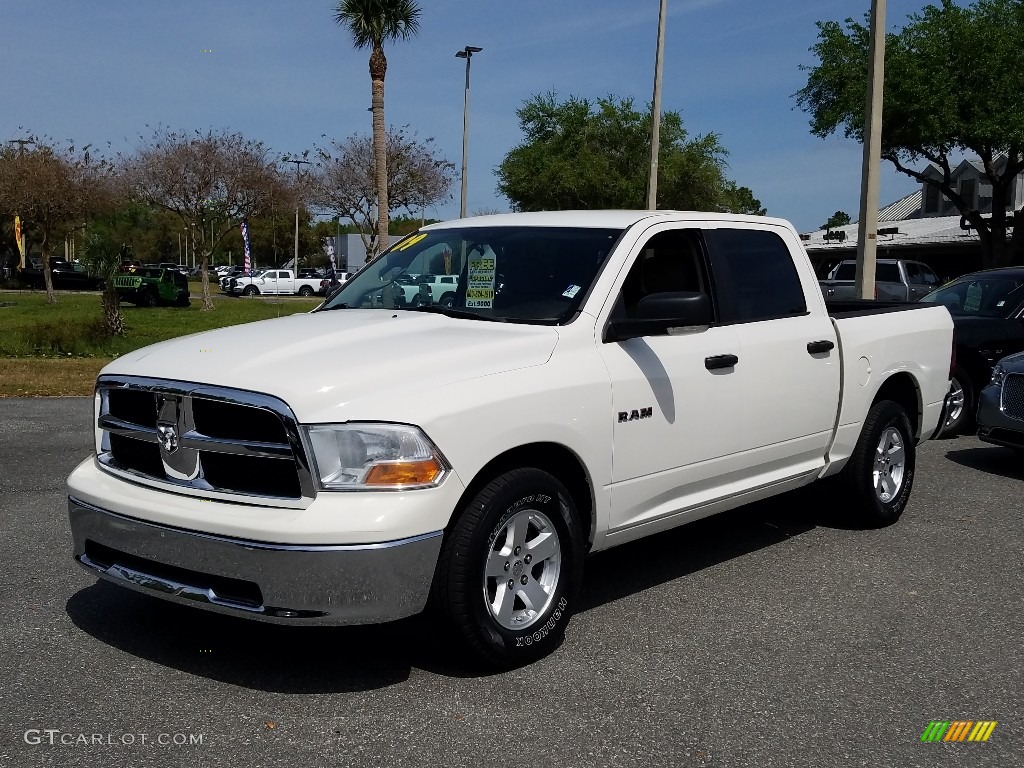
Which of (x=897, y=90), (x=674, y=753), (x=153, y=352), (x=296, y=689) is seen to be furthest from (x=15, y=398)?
(x=897, y=90)

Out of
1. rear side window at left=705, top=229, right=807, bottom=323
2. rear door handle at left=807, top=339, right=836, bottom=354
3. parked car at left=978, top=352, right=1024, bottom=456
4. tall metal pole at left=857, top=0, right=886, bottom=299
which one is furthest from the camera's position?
tall metal pole at left=857, top=0, right=886, bottom=299

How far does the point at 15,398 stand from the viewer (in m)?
12.4

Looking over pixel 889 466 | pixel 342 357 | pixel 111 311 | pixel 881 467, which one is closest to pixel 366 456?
pixel 342 357

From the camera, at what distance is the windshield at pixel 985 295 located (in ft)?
35.6

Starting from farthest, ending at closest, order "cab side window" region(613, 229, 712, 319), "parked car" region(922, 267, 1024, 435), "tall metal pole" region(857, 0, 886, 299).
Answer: "tall metal pole" region(857, 0, 886, 299) → "parked car" region(922, 267, 1024, 435) → "cab side window" region(613, 229, 712, 319)

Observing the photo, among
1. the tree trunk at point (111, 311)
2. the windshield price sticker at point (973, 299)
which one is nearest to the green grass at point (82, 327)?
the tree trunk at point (111, 311)

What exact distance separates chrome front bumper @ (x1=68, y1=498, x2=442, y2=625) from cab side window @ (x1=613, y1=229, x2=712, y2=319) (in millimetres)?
1699

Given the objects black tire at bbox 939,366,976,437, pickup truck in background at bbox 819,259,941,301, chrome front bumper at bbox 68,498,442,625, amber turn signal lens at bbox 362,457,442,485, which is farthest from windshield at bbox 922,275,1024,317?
pickup truck in background at bbox 819,259,941,301

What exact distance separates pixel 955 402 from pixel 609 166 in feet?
103

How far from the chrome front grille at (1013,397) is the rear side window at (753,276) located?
3624mm

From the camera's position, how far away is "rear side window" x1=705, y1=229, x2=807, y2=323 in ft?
18.6

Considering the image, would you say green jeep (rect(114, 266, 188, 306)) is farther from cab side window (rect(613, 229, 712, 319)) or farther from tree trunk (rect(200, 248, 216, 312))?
cab side window (rect(613, 229, 712, 319))

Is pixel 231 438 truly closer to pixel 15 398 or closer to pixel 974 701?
pixel 974 701

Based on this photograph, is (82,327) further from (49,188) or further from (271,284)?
(271,284)
